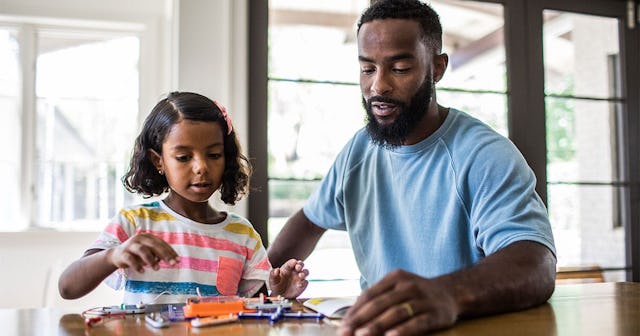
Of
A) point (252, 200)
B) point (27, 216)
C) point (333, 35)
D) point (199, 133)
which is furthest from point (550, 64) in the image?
point (199, 133)

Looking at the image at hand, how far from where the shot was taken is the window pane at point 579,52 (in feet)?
15.9

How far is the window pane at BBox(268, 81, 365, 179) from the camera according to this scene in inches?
119

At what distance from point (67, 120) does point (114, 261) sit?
2.36 metres

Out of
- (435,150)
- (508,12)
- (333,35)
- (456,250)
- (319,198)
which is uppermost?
(333,35)

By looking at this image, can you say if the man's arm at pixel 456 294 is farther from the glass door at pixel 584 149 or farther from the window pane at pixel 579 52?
the window pane at pixel 579 52

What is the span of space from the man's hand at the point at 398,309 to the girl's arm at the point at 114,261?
1.09ft

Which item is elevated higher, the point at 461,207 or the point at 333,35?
the point at 333,35

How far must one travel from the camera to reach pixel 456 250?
135 centimetres

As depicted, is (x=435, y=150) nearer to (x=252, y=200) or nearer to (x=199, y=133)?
(x=199, y=133)

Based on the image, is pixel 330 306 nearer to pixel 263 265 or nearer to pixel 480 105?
pixel 263 265

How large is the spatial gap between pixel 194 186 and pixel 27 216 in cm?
197

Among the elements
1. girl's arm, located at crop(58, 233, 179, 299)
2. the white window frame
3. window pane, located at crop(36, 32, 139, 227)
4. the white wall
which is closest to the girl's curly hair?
girl's arm, located at crop(58, 233, 179, 299)

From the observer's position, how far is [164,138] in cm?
143

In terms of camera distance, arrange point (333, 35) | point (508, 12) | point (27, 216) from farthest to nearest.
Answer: point (333, 35), point (508, 12), point (27, 216)
